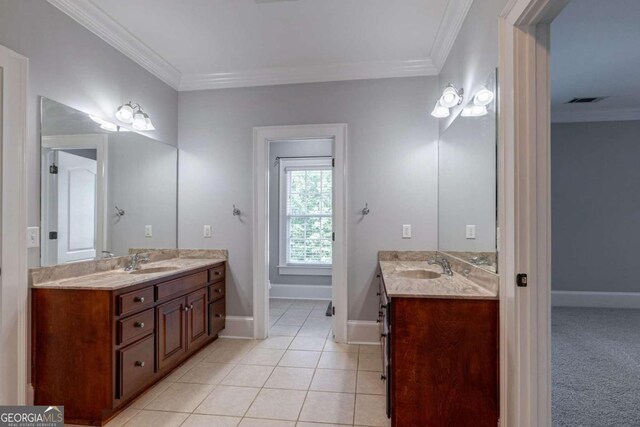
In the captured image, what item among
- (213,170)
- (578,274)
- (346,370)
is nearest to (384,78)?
(213,170)

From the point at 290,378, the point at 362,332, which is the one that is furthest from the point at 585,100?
the point at 290,378

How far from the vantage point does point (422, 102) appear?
3004 mm

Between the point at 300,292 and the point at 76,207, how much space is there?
3217 mm

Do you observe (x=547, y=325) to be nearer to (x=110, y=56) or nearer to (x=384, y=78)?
(x=384, y=78)

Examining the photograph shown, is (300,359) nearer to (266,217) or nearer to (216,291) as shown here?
(216,291)

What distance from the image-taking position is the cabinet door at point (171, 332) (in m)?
2.29

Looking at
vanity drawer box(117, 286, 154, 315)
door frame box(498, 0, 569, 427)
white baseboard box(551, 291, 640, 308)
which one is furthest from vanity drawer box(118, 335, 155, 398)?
white baseboard box(551, 291, 640, 308)

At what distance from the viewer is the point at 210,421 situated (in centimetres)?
187

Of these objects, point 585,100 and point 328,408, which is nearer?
point 328,408

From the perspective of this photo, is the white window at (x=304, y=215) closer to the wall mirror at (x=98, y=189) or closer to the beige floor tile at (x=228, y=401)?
the wall mirror at (x=98, y=189)

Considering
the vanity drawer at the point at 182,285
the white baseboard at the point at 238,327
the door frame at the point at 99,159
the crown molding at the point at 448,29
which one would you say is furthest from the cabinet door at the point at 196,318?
the crown molding at the point at 448,29

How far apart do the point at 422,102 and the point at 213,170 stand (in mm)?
2226

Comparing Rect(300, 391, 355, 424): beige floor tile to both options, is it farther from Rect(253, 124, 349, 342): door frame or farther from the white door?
the white door

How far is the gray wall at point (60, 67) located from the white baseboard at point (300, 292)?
311 centimetres
